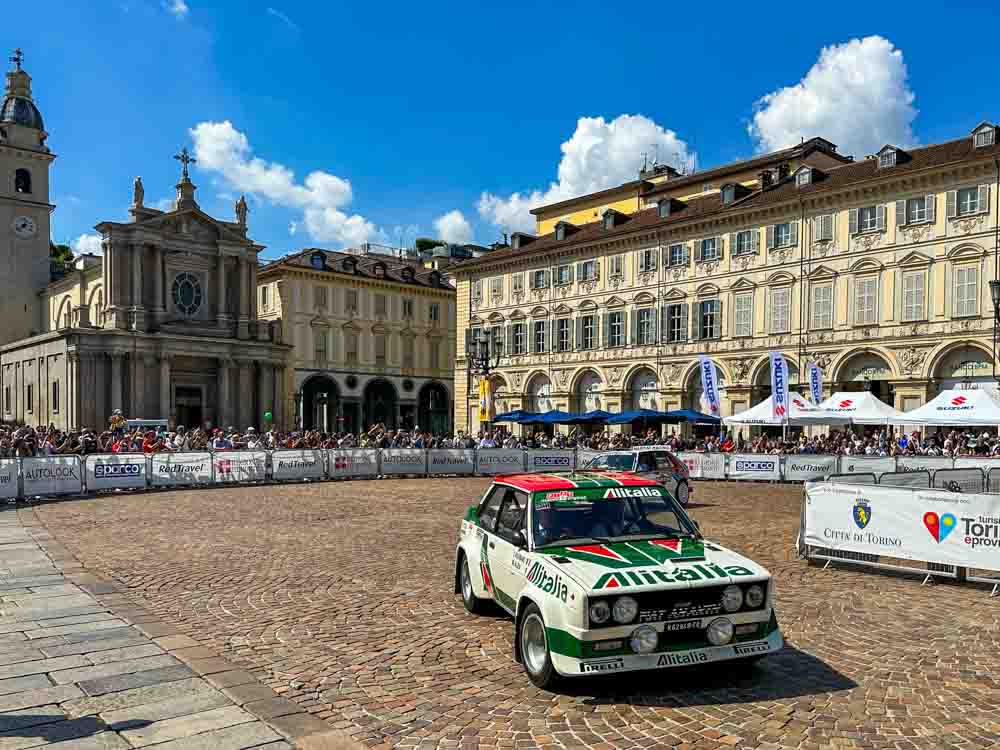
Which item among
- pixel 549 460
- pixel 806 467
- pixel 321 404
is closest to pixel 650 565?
pixel 806 467

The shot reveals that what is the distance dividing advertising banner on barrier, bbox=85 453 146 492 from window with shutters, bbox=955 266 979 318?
33468mm

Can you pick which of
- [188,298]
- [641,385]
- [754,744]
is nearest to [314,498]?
[754,744]

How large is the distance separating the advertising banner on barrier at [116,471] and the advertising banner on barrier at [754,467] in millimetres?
20377

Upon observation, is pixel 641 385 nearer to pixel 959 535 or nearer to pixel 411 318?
pixel 411 318

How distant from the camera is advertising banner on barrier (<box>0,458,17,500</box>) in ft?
74.7

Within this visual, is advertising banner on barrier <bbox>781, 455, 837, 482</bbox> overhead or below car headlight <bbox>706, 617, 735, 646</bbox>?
below

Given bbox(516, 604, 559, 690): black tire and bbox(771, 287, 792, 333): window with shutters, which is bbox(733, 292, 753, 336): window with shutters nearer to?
bbox(771, 287, 792, 333): window with shutters

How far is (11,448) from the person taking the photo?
2605cm

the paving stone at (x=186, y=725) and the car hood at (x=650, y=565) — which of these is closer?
the paving stone at (x=186, y=725)

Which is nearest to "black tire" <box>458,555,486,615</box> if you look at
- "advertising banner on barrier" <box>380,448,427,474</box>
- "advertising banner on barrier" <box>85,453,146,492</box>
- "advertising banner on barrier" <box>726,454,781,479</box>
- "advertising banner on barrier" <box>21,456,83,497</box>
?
"advertising banner on barrier" <box>21,456,83,497</box>

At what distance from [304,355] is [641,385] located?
3011cm

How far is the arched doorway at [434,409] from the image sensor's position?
75.9 meters

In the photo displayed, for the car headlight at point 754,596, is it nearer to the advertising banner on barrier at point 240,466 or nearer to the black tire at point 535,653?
the black tire at point 535,653

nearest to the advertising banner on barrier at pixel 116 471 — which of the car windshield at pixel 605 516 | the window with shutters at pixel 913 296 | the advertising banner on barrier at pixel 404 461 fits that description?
the advertising banner on barrier at pixel 404 461
